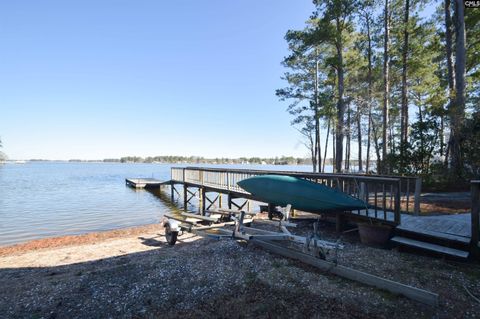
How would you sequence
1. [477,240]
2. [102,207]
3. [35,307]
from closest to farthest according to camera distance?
[35,307] → [477,240] → [102,207]

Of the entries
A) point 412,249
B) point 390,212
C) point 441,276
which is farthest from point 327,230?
point 441,276

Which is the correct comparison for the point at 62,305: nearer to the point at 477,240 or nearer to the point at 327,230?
the point at 327,230

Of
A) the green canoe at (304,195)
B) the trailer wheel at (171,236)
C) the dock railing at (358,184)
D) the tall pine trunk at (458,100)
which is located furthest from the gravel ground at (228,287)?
the tall pine trunk at (458,100)

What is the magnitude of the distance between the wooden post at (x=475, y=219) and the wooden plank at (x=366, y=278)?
224 centimetres

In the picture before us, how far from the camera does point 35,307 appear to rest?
12.4 feet

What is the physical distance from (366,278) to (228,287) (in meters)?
2.23

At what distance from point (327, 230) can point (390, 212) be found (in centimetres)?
182

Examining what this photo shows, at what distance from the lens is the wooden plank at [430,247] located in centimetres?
479

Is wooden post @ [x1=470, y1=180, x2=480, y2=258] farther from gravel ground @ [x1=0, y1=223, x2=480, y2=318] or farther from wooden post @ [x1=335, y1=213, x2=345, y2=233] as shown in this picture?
wooden post @ [x1=335, y1=213, x2=345, y2=233]

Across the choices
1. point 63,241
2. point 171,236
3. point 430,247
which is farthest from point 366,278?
point 63,241

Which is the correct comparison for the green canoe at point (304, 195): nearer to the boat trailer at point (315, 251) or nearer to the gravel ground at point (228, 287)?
the boat trailer at point (315, 251)

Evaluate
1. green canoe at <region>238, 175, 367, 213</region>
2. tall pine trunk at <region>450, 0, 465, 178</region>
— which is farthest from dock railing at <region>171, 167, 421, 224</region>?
tall pine trunk at <region>450, 0, 465, 178</region>

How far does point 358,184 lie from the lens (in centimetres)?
834

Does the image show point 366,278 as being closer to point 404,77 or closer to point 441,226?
point 441,226
